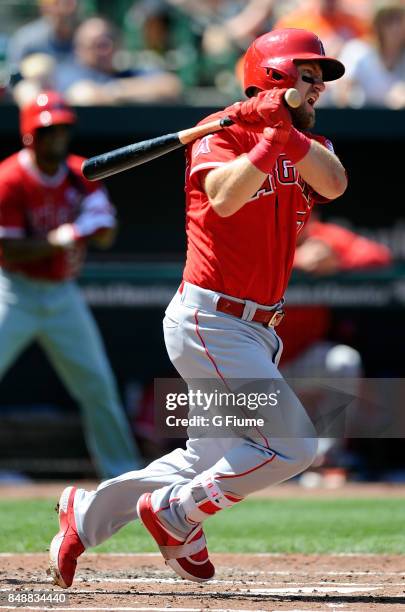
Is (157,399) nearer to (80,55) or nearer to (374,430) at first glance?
(374,430)

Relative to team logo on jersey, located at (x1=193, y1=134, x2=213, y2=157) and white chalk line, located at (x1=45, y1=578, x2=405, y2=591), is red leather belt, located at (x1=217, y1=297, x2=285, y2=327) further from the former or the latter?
white chalk line, located at (x1=45, y1=578, x2=405, y2=591)

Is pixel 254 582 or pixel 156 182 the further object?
pixel 156 182

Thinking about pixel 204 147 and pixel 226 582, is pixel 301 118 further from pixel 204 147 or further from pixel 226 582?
pixel 226 582

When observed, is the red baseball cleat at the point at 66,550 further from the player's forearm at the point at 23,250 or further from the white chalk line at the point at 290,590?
the player's forearm at the point at 23,250

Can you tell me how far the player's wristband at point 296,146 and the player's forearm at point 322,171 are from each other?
0.06ft

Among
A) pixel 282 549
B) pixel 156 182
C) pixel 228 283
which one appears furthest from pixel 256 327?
pixel 156 182

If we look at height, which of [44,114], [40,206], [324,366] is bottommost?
[324,366]

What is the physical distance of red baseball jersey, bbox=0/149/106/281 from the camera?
7.05 meters

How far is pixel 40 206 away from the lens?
7188mm

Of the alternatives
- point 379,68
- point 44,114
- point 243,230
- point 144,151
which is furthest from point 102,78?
point 243,230

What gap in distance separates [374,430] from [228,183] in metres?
4.68

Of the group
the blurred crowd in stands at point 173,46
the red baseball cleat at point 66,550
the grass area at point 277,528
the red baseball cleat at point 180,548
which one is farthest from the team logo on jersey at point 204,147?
the blurred crowd in stands at point 173,46

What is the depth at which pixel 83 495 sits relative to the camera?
402cm

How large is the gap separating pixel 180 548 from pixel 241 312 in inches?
32.3
